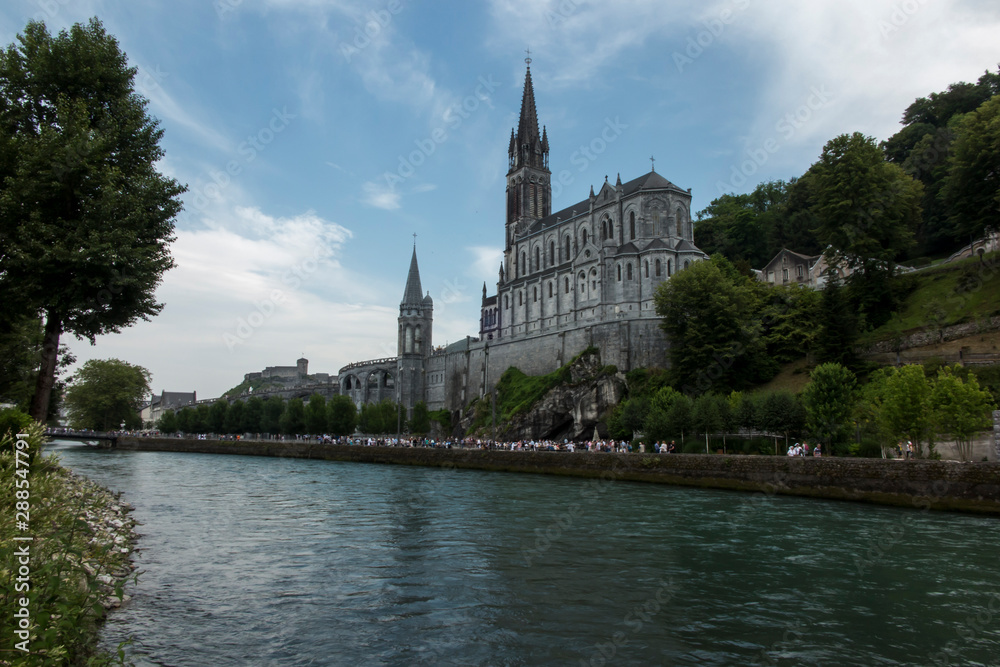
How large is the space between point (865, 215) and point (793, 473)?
72.9 ft

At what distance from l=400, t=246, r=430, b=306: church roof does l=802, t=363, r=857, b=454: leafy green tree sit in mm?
58326

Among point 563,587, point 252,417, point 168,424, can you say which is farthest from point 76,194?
point 168,424

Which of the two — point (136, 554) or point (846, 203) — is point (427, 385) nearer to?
point (846, 203)

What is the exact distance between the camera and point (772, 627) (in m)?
8.39

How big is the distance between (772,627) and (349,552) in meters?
7.89

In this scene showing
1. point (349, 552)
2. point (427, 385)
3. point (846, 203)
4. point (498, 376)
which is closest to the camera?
point (349, 552)

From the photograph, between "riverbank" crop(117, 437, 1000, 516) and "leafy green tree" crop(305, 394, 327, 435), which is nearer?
"riverbank" crop(117, 437, 1000, 516)

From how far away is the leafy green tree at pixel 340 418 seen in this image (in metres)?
66.9

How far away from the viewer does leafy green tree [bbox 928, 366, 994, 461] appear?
2264 centimetres

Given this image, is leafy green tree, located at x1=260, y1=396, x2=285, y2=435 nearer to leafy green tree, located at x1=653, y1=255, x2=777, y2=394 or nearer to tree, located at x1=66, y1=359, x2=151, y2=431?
tree, located at x1=66, y1=359, x2=151, y2=431

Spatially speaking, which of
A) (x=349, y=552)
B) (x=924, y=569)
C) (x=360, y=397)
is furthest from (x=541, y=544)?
(x=360, y=397)

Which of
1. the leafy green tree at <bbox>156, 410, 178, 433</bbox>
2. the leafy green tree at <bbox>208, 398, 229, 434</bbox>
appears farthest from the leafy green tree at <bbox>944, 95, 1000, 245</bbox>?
the leafy green tree at <bbox>156, 410, 178, 433</bbox>

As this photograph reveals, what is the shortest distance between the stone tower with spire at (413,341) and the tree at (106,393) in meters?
34.3

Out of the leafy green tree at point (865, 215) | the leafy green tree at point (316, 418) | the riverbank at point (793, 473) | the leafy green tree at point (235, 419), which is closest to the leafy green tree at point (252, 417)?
the leafy green tree at point (235, 419)
